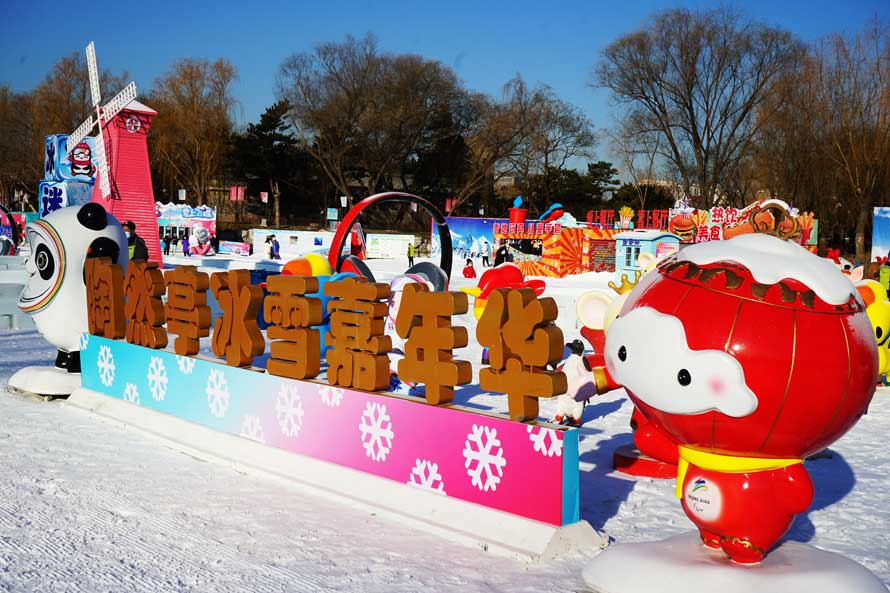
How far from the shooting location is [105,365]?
846cm

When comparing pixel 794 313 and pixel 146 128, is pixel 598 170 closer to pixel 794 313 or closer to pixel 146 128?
pixel 146 128

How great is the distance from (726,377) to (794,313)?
408 millimetres

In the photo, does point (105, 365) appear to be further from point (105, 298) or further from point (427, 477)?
point (427, 477)

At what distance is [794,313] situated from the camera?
146 inches

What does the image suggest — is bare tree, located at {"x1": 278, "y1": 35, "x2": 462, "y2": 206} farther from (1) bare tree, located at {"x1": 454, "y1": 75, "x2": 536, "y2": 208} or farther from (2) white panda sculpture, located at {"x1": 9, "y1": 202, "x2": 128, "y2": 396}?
(2) white panda sculpture, located at {"x1": 9, "y1": 202, "x2": 128, "y2": 396}

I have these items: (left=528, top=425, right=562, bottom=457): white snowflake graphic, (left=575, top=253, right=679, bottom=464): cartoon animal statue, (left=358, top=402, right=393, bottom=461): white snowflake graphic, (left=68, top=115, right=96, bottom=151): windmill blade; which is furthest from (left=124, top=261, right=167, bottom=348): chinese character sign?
(left=68, top=115, right=96, bottom=151): windmill blade

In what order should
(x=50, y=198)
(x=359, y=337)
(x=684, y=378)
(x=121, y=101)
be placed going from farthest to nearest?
(x=121, y=101) → (x=50, y=198) → (x=359, y=337) → (x=684, y=378)

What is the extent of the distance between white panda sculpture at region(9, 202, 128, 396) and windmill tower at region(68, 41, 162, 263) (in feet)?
48.9

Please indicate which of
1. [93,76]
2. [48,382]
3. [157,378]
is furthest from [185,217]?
[157,378]

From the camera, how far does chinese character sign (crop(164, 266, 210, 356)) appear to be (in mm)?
7355

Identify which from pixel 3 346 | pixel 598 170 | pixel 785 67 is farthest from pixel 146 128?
pixel 598 170

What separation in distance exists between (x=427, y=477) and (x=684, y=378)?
200 cm

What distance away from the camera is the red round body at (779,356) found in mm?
3658

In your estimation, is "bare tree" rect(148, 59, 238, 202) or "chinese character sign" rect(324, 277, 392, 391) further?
"bare tree" rect(148, 59, 238, 202)
